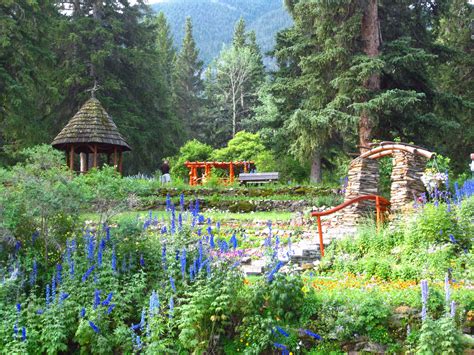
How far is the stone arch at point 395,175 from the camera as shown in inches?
394

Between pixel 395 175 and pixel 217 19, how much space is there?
430 ft

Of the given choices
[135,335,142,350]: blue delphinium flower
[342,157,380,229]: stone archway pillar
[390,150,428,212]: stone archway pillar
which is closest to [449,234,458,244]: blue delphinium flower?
[390,150,428,212]: stone archway pillar

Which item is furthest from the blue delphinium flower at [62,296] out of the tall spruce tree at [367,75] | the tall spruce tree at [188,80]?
the tall spruce tree at [188,80]

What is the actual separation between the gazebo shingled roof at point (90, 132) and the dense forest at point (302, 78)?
8.94ft

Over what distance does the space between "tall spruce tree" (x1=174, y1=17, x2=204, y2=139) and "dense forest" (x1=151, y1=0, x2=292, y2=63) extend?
55.3 metres

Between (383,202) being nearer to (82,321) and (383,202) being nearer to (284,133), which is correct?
(82,321)

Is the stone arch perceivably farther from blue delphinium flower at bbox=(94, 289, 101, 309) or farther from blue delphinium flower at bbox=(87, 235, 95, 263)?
blue delphinium flower at bbox=(94, 289, 101, 309)

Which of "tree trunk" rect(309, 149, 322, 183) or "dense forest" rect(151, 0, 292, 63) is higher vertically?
"dense forest" rect(151, 0, 292, 63)

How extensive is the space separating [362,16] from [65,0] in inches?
605

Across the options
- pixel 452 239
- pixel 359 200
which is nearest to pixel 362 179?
pixel 359 200

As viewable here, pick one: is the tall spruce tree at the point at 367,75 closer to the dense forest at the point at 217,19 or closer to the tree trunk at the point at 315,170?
the tree trunk at the point at 315,170

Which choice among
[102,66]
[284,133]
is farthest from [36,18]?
[284,133]

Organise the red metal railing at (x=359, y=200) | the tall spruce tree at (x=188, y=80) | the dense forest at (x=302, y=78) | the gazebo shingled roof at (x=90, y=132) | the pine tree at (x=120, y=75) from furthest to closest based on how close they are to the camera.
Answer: the tall spruce tree at (x=188, y=80) → the pine tree at (x=120, y=75) → the gazebo shingled roof at (x=90, y=132) → the dense forest at (x=302, y=78) → the red metal railing at (x=359, y=200)

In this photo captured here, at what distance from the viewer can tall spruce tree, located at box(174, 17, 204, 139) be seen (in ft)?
149
